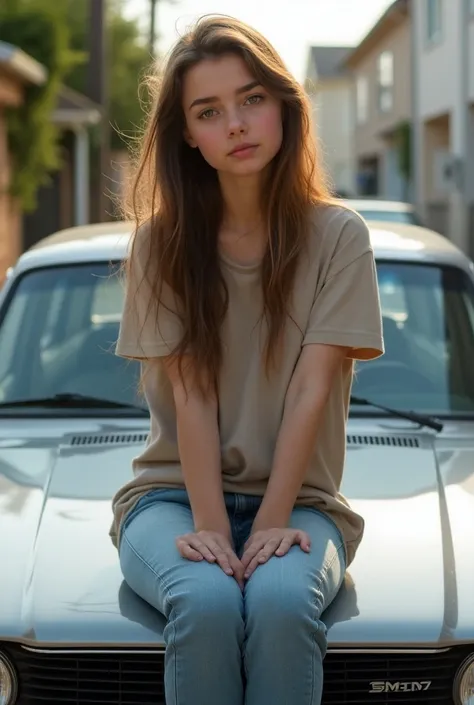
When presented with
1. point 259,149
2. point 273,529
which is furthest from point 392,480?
point 259,149

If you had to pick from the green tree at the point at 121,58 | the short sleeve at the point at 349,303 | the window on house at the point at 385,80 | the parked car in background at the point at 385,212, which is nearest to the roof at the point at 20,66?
the parked car in background at the point at 385,212

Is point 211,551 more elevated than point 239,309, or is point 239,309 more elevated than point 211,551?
point 239,309

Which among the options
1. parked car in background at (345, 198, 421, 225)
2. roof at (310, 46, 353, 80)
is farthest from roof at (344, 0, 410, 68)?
roof at (310, 46, 353, 80)

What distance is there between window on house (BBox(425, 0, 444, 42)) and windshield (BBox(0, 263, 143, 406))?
23.1 metres

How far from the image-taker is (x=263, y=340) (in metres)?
3.09

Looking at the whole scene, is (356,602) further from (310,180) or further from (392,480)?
(310,180)

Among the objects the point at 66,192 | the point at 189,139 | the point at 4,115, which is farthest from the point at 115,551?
the point at 66,192

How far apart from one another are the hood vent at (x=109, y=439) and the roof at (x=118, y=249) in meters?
0.65

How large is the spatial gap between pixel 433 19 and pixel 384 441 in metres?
24.9

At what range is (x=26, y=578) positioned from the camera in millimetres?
2867

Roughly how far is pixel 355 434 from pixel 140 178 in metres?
1.13

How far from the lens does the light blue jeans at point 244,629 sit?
2.55 metres

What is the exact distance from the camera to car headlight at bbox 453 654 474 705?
2699mm

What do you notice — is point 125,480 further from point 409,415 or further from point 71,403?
point 409,415
